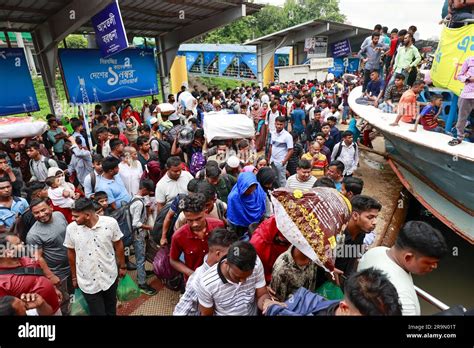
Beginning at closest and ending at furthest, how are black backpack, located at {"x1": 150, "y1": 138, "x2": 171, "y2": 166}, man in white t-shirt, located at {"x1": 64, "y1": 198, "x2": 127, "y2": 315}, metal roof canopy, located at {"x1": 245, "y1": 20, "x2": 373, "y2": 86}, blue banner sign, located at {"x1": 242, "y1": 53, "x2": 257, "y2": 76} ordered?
man in white t-shirt, located at {"x1": 64, "y1": 198, "x2": 127, "y2": 315} < black backpack, located at {"x1": 150, "y1": 138, "x2": 171, "y2": 166} < metal roof canopy, located at {"x1": 245, "y1": 20, "x2": 373, "y2": 86} < blue banner sign, located at {"x1": 242, "y1": 53, "x2": 257, "y2": 76}

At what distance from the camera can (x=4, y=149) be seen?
484 centimetres

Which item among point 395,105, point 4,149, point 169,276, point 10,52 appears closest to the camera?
point 169,276

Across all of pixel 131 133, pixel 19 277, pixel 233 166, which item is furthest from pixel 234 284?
pixel 131 133

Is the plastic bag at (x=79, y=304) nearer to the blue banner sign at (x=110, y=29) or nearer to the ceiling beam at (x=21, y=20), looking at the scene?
the blue banner sign at (x=110, y=29)

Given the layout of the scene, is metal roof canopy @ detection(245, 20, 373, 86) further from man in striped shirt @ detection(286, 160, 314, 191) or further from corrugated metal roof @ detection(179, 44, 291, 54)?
man in striped shirt @ detection(286, 160, 314, 191)

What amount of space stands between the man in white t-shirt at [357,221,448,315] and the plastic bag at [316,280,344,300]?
409 millimetres

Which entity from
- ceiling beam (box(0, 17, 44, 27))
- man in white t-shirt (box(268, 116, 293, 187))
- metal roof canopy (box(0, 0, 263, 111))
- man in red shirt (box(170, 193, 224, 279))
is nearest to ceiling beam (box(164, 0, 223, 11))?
metal roof canopy (box(0, 0, 263, 111))

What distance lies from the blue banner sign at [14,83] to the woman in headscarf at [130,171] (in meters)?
5.23

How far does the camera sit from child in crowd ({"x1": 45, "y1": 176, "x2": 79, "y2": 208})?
3.34 meters

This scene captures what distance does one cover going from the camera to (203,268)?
208 centimetres

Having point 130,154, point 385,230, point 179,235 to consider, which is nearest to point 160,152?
point 130,154

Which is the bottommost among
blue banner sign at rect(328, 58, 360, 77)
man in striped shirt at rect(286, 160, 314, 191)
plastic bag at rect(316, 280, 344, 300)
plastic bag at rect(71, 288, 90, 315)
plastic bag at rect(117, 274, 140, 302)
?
plastic bag at rect(117, 274, 140, 302)
